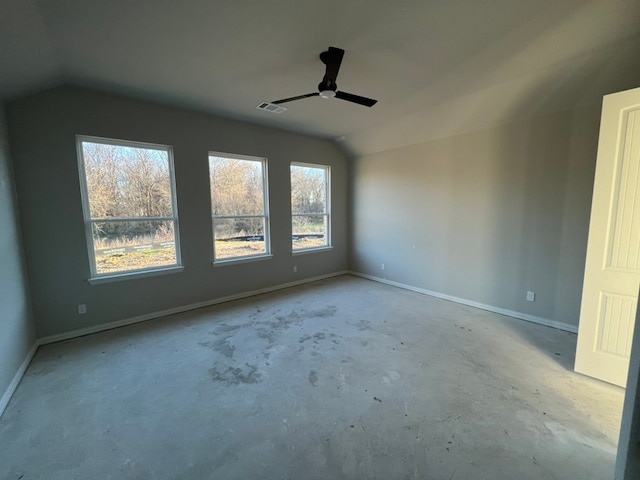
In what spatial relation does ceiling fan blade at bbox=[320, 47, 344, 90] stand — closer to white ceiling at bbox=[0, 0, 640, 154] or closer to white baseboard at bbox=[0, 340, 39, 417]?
white ceiling at bbox=[0, 0, 640, 154]

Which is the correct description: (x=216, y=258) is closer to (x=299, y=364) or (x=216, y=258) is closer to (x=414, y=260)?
(x=299, y=364)

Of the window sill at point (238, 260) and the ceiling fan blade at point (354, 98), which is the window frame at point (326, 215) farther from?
the ceiling fan blade at point (354, 98)

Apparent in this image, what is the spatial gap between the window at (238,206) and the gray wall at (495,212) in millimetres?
2188

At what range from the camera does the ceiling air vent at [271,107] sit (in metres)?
3.55

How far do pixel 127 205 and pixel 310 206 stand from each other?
300cm

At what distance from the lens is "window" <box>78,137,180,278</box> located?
127 inches

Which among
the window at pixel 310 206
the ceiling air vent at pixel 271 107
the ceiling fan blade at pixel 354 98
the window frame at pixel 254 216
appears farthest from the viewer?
the window at pixel 310 206

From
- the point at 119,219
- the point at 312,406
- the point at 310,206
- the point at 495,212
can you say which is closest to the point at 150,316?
the point at 119,219

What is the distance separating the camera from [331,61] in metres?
2.37

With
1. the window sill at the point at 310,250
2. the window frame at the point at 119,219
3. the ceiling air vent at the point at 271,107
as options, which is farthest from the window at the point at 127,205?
the window sill at the point at 310,250

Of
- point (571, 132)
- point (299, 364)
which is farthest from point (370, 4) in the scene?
point (299, 364)

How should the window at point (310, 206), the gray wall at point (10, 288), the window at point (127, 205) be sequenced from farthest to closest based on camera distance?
the window at point (310, 206), the window at point (127, 205), the gray wall at point (10, 288)

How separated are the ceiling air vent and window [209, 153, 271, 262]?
94 cm

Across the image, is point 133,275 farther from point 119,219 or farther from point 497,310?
point 497,310
